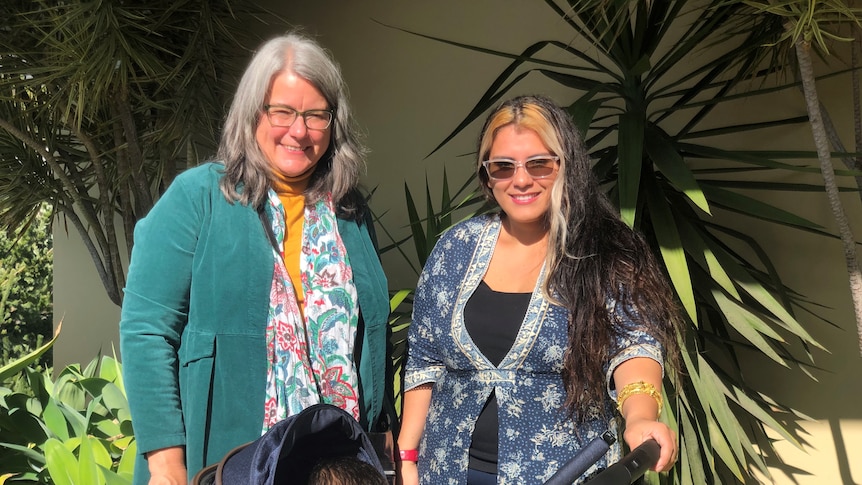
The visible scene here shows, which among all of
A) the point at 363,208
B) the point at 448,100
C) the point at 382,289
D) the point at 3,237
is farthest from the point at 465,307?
the point at 3,237

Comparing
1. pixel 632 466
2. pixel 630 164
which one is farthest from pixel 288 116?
pixel 630 164

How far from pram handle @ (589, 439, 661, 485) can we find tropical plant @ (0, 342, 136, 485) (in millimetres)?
1910

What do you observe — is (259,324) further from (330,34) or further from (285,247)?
(330,34)

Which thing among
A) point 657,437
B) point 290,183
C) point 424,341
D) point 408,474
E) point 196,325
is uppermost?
point 290,183

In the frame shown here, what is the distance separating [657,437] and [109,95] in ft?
13.2

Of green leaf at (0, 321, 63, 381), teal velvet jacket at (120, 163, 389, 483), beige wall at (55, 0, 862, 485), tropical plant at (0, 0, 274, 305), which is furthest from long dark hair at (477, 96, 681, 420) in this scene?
tropical plant at (0, 0, 274, 305)

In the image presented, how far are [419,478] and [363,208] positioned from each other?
74 centimetres

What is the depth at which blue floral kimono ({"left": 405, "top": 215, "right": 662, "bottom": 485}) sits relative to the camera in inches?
Result: 71.4

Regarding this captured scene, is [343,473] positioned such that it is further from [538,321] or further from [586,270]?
[586,270]

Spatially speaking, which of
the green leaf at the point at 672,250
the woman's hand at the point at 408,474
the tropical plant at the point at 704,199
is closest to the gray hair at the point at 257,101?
the woman's hand at the point at 408,474

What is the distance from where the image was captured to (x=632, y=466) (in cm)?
136

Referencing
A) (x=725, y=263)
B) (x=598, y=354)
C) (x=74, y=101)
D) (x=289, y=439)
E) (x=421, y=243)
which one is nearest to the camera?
(x=289, y=439)

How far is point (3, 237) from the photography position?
→ 9359 mm

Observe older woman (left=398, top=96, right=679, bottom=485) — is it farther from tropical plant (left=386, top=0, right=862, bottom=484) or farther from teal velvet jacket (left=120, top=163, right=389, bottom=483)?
tropical plant (left=386, top=0, right=862, bottom=484)
